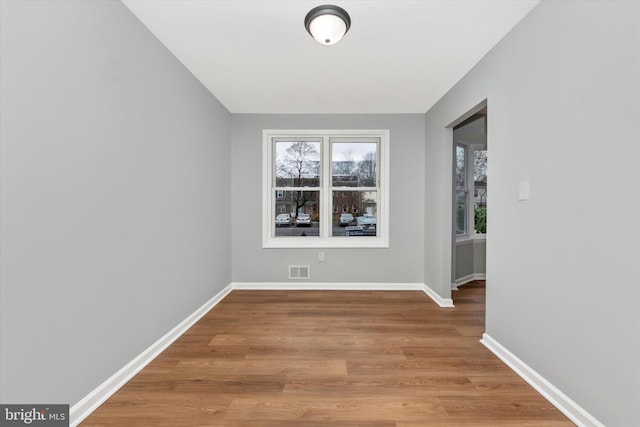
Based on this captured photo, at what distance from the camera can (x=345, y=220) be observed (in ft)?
14.0

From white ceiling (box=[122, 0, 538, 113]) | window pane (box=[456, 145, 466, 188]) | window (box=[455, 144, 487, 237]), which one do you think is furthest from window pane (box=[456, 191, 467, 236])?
white ceiling (box=[122, 0, 538, 113])

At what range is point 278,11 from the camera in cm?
196

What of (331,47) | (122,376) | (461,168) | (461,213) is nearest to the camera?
(122,376)

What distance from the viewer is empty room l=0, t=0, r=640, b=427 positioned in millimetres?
1343

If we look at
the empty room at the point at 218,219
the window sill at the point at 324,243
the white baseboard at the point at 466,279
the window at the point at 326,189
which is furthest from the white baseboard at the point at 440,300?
the window at the point at 326,189

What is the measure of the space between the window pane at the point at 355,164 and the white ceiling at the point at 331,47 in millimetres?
832

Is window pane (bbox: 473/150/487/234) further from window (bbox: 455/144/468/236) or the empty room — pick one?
the empty room

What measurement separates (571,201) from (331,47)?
2005 mm

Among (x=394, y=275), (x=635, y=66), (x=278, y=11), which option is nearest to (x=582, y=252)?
(x=635, y=66)

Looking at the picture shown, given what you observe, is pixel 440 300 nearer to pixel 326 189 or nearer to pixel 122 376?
pixel 326 189

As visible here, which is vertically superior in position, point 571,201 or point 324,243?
point 571,201

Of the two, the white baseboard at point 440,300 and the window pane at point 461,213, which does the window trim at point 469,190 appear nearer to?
the window pane at point 461,213

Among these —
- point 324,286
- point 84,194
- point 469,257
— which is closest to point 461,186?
point 469,257

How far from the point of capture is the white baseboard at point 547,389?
5.02ft
